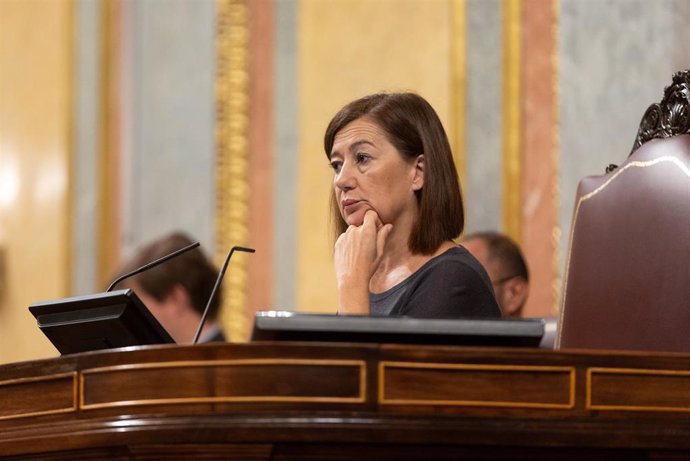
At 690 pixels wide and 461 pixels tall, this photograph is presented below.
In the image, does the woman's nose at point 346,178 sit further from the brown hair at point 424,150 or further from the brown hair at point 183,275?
the brown hair at point 183,275

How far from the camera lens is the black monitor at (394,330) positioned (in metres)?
2.26

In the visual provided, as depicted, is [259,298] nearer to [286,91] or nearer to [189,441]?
[286,91]

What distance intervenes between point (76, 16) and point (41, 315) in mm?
4648

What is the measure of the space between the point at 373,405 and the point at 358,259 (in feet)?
3.75

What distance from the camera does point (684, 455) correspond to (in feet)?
7.50

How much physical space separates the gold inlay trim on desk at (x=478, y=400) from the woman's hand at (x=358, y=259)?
3.15ft

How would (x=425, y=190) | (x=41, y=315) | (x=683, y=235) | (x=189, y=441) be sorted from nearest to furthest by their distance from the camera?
1. (x=189, y=441)
2. (x=41, y=315)
3. (x=683, y=235)
4. (x=425, y=190)

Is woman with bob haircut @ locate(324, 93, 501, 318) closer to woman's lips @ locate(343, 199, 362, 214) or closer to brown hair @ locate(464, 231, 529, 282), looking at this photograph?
woman's lips @ locate(343, 199, 362, 214)

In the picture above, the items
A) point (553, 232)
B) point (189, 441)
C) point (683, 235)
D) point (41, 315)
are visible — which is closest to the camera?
point (189, 441)

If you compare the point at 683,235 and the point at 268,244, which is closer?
the point at 683,235

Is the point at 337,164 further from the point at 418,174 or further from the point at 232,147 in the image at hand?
the point at 232,147

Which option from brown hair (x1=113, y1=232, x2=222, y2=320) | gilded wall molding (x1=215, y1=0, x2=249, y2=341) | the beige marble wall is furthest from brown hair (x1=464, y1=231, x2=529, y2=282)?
the beige marble wall

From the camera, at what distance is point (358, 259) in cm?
334

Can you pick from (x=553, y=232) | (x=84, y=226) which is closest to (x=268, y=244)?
(x=84, y=226)
